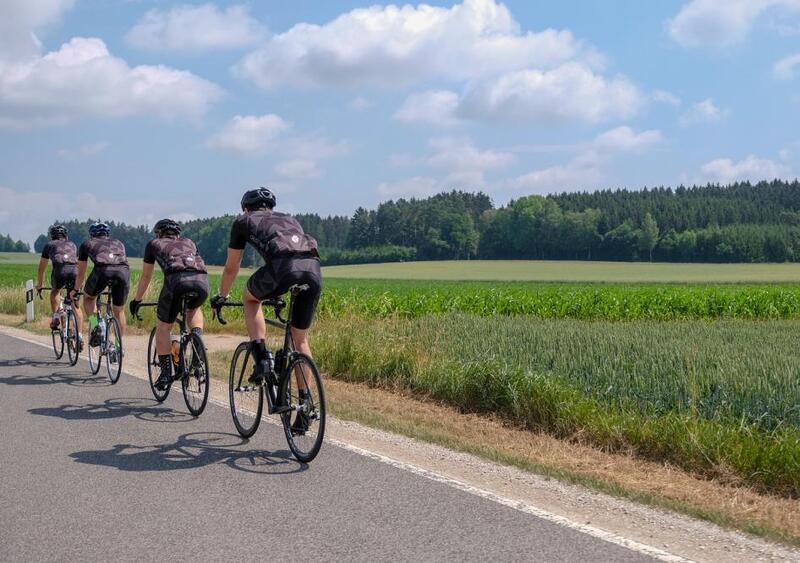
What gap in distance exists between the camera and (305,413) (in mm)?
5922

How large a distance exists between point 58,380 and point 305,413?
583 centimetres

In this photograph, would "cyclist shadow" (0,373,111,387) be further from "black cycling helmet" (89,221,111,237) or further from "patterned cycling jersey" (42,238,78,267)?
"patterned cycling jersey" (42,238,78,267)

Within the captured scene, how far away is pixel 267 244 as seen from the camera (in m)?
6.00

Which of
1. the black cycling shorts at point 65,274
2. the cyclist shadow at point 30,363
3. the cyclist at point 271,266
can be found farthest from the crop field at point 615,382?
the cyclist shadow at point 30,363

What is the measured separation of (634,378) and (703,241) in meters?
94.5

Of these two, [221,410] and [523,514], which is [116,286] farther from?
[523,514]

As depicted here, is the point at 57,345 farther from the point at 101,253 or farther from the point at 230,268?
the point at 230,268

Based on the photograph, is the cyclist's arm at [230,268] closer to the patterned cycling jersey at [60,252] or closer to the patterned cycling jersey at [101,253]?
the patterned cycling jersey at [101,253]

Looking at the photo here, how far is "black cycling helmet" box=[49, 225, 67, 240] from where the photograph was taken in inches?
495

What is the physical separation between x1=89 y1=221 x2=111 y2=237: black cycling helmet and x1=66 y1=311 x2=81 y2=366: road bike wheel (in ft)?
5.72

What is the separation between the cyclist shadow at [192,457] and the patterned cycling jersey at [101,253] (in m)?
4.53

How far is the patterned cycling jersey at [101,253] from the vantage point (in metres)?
10.4

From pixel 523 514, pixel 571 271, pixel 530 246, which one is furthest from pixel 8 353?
pixel 530 246

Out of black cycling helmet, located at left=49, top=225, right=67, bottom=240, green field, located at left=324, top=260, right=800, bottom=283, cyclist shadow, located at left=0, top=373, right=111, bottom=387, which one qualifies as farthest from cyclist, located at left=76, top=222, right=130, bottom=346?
green field, located at left=324, top=260, right=800, bottom=283
